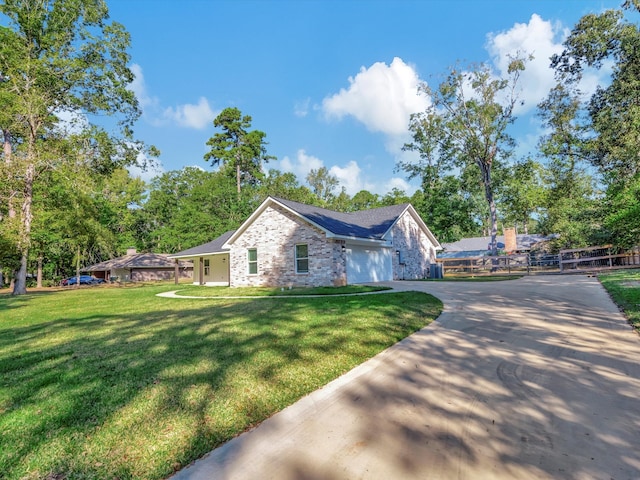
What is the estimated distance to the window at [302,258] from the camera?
1631 centimetres

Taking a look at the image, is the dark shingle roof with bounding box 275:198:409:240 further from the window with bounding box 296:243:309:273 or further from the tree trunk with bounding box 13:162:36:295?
the tree trunk with bounding box 13:162:36:295

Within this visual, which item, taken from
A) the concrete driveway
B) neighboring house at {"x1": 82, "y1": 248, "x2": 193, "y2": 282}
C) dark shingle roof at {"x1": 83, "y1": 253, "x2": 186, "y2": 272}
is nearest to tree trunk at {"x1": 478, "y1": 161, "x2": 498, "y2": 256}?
the concrete driveway

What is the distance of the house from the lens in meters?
15.6

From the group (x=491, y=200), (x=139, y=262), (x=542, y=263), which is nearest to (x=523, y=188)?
(x=542, y=263)

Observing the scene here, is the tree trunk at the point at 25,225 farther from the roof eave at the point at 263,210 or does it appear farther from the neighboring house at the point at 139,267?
the neighboring house at the point at 139,267

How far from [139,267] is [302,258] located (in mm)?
28659

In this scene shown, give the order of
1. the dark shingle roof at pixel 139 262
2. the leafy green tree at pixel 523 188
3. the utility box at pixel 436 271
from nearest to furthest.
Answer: the utility box at pixel 436 271 < the leafy green tree at pixel 523 188 < the dark shingle roof at pixel 139 262

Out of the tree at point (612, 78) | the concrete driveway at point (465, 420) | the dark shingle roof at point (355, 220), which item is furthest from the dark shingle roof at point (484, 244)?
the concrete driveway at point (465, 420)

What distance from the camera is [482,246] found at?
41.4m

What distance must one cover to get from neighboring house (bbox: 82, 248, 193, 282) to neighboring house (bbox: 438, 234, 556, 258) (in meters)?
32.0

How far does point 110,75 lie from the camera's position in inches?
844

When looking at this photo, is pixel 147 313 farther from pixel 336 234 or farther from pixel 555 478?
pixel 555 478

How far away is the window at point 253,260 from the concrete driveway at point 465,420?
14335 millimetres

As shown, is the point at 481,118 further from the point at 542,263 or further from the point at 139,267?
the point at 139,267
